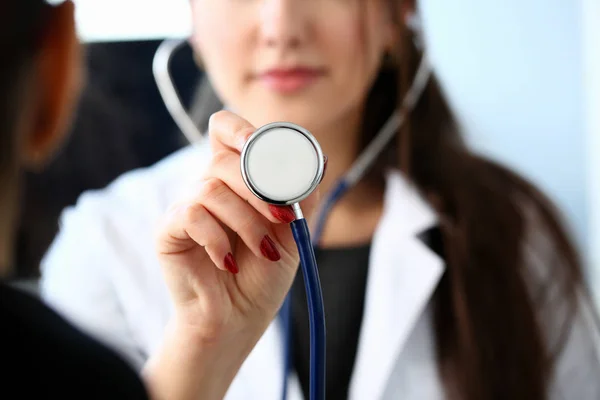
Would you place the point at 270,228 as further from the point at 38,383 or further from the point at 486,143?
the point at 486,143

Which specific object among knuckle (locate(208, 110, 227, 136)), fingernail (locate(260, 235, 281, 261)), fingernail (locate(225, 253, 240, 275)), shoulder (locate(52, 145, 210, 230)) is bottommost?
shoulder (locate(52, 145, 210, 230))

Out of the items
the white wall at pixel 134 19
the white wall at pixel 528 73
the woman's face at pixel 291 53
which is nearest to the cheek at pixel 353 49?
the woman's face at pixel 291 53

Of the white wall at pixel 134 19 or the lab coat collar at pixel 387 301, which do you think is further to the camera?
the white wall at pixel 134 19

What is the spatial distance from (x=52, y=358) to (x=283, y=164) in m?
0.15

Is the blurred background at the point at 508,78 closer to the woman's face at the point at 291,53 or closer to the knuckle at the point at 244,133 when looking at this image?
the woman's face at the point at 291,53

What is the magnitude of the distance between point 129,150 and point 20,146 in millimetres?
560

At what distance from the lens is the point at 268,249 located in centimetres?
37

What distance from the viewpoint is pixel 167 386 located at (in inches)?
16.2

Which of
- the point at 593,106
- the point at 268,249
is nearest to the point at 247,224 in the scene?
the point at 268,249

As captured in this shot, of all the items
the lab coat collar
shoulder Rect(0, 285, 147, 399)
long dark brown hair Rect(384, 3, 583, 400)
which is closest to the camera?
shoulder Rect(0, 285, 147, 399)

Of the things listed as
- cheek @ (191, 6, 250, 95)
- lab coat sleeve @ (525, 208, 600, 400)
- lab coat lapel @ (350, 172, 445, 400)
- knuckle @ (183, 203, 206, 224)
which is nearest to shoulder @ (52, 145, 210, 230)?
cheek @ (191, 6, 250, 95)

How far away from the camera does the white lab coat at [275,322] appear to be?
608 millimetres

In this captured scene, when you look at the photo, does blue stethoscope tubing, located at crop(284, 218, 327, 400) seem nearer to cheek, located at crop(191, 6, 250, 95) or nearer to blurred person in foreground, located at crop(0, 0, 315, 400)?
blurred person in foreground, located at crop(0, 0, 315, 400)

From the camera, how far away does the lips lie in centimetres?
59
